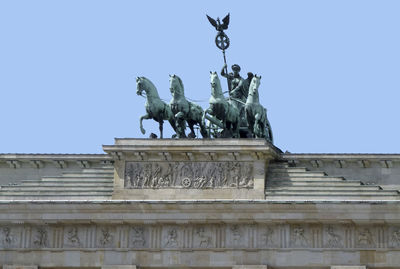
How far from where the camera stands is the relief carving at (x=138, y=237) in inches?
1908

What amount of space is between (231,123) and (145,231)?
4638mm

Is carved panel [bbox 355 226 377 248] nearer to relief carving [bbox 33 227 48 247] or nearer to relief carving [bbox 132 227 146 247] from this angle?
relief carving [bbox 132 227 146 247]

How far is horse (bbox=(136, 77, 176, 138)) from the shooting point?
164 ft

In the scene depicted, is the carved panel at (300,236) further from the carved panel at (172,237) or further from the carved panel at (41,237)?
the carved panel at (41,237)

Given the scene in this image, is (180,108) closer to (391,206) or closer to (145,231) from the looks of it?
(145,231)

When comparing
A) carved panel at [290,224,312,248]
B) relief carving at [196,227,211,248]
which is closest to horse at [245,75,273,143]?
carved panel at [290,224,312,248]

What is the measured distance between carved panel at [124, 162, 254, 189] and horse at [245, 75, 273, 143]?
1599 mm

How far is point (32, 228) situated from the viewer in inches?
1929

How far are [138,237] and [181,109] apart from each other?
14.5ft

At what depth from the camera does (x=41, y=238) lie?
48.9 metres

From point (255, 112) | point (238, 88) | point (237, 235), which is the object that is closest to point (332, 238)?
point (237, 235)

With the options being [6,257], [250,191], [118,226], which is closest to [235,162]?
[250,191]

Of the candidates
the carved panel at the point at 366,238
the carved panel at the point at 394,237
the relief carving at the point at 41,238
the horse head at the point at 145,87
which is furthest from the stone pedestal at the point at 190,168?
the carved panel at the point at 394,237

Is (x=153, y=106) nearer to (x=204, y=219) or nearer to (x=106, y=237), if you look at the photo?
(x=204, y=219)
